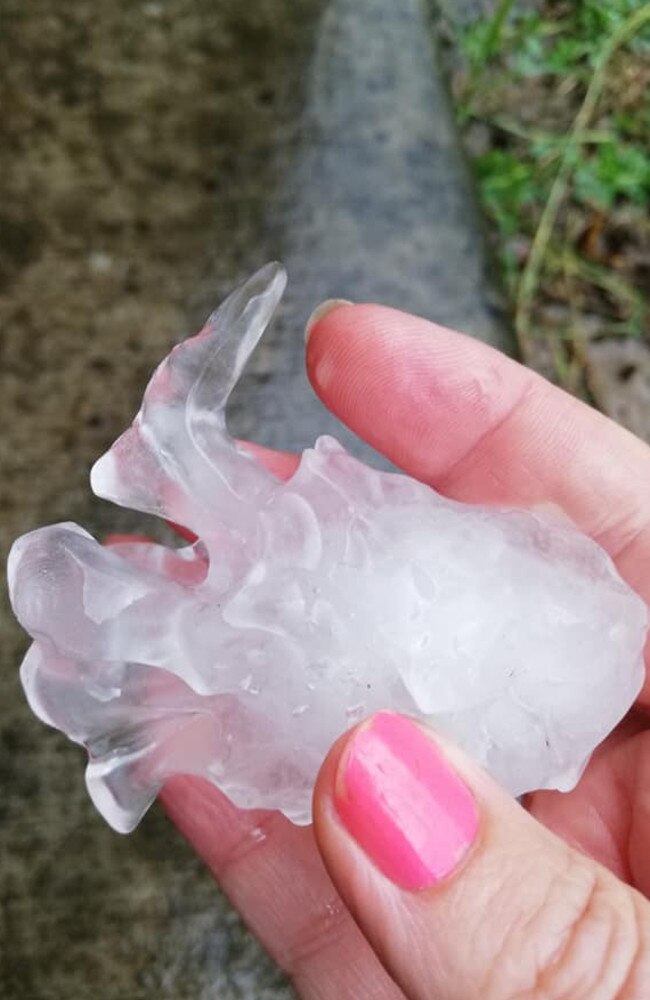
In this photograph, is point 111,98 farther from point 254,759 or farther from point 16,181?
point 254,759

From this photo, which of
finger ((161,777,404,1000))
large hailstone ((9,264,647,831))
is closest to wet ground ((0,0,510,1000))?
finger ((161,777,404,1000))

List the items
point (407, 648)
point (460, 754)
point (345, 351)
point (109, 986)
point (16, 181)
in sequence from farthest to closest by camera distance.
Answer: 1. point (16, 181)
2. point (109, 986)
3. point (345, 351)
4. point (407, 648)
5. point (460, 754)

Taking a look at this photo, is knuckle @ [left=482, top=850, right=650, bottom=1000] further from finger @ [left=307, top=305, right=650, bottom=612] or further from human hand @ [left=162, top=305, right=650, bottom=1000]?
finger @ [left=307, top=305, right=650, bottom=612]

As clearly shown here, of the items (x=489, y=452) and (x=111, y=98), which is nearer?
(x=489, y=452)

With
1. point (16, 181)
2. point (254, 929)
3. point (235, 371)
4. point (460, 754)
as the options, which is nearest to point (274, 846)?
point (254, 929)

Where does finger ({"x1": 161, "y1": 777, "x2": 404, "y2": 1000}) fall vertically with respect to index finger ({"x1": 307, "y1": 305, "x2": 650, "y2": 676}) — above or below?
below

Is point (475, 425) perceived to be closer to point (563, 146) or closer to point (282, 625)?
point (282, 625)

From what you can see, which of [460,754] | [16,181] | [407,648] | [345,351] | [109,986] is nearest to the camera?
[460,754]

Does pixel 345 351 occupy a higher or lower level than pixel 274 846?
higher
